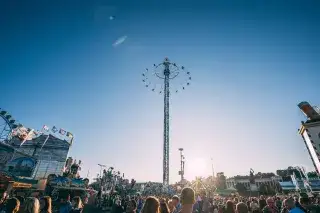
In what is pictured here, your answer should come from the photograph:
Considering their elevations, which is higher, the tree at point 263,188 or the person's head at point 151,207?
the tree at point 263,188

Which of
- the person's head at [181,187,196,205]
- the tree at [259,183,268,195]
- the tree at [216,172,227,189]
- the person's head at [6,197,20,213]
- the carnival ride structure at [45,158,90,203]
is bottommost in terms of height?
the person's head at [6,197,20,213]

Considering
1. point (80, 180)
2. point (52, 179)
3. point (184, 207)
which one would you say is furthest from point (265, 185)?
point (184, 207)

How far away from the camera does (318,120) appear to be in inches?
776

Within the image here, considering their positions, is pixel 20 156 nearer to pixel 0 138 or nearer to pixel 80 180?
pixel 0 138

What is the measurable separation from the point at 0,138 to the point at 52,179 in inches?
566

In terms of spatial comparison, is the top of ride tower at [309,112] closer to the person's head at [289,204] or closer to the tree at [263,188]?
→ the person's head at [289,204]

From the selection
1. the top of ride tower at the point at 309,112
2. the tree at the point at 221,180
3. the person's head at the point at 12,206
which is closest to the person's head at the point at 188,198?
the person's head at the point at 12,206

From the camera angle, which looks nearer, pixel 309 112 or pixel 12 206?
pixel 12 206

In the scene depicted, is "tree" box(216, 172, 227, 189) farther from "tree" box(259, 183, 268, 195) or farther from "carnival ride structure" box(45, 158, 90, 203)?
"carnival ride structure" box(45, 158, 90, 203)

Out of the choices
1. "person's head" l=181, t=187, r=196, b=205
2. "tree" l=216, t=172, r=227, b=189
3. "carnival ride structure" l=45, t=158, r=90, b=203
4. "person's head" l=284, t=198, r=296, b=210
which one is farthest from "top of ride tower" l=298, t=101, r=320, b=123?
"tree" l=216, t=172, r=227, b=189

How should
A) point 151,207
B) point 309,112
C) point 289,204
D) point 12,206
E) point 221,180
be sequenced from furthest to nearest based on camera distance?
point 221,180
point 309,112
point 289,204
point 12,206
point 151,207

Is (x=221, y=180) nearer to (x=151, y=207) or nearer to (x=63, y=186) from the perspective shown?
(x=63, y=186)

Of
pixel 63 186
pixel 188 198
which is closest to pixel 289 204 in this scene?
pixel 188 198

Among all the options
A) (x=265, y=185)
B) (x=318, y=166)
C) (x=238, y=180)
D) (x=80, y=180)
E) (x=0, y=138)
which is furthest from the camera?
(x=238, y=180)
